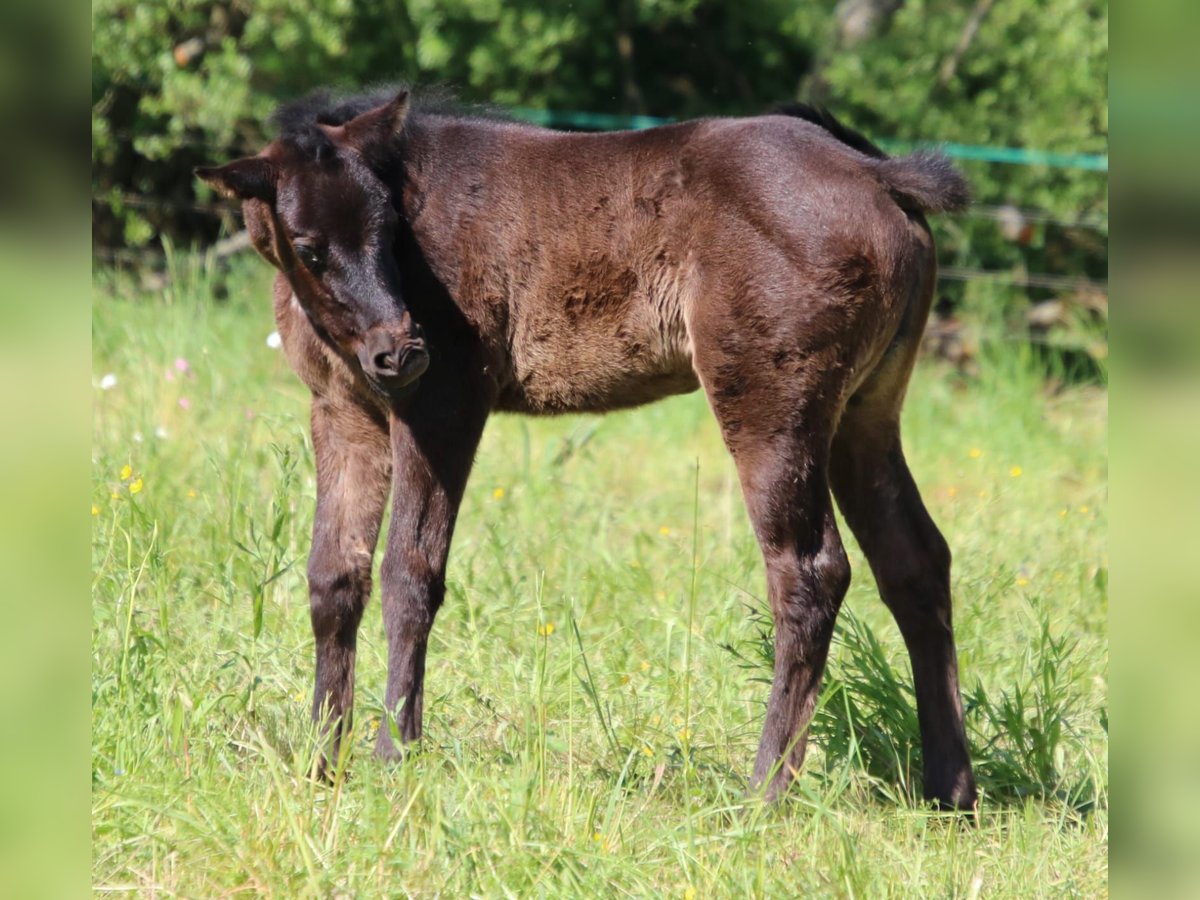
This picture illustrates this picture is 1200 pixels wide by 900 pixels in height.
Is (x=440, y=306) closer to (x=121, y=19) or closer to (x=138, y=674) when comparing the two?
(x=138, y=674)

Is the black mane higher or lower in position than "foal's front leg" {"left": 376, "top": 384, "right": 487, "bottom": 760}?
higher

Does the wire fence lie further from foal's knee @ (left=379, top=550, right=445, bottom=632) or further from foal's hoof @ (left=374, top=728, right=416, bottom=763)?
foal's hoof @ (left=374, top=728, right=416, bottom=763)

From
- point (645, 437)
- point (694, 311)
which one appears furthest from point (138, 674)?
point (645, 437)

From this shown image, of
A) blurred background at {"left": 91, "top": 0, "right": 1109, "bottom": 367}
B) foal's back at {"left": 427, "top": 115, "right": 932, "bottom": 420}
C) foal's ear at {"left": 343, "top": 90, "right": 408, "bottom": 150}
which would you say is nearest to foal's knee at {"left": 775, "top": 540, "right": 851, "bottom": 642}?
foal's back at {"left": 427, "top": 115, "right": 932, "bottom": 420}

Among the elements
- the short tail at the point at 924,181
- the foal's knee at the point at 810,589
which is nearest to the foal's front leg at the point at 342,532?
the foal's knee at the point at 810,589

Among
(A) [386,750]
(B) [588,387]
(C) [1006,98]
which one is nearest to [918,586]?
(B) [588,387]

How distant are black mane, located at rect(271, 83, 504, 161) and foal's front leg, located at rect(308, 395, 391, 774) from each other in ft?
2.64

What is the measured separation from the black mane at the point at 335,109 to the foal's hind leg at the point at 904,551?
165cm

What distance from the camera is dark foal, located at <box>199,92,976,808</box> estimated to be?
3713mm

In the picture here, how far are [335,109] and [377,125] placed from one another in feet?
1.04

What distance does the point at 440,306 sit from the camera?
3.93 metres

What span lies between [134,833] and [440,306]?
171cm

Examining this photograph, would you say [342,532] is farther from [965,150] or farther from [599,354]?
[965,150]

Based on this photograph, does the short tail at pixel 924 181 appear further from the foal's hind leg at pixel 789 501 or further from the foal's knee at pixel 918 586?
the foal's knee at pixel 918 586
